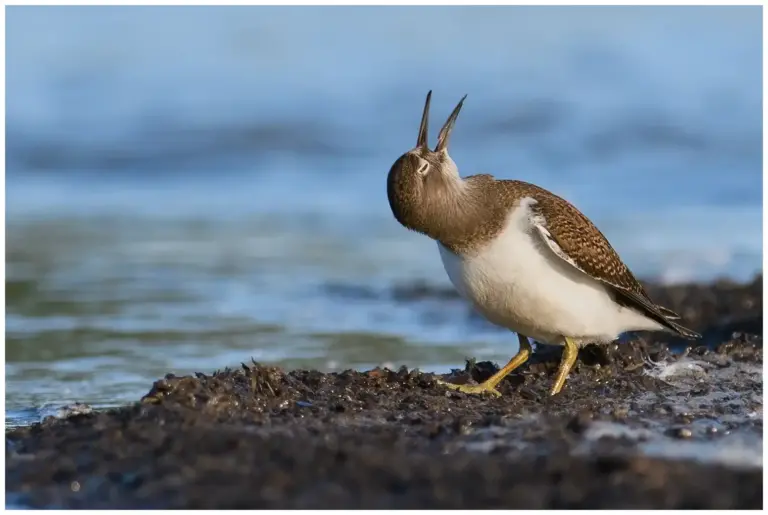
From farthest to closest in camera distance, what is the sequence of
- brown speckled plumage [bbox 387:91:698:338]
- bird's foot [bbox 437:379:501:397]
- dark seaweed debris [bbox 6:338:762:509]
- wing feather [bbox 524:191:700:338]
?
1. bird's foot [bbox 437:379:501:397]
2. wing feather [bbox 524:191:700:338]
3. brown speckled plumage [bbox 387:91:698:338]
4. dark seaweed debris [bbox 6:338:762:509]

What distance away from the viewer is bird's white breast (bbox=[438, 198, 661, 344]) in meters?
6.42

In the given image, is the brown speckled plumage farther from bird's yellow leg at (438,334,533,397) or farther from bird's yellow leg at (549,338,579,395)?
bird's yellow leg at (438,334,533,397)

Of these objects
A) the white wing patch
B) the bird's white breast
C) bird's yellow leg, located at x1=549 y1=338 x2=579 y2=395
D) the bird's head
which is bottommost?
bird's yellow leg, located at x1=549 y1=338 x2=579 y2=395

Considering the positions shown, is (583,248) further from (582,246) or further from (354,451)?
(354,451)

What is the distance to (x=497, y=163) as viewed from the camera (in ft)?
56.2

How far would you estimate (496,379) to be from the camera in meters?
6.85

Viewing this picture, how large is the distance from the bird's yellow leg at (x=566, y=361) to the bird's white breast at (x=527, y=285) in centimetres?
6

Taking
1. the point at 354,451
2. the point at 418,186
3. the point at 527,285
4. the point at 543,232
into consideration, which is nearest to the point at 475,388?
the point at 527,285

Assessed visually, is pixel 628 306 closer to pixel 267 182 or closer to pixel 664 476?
pixel 664 476

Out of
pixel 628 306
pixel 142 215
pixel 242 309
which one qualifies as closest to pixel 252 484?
pixel 628 306

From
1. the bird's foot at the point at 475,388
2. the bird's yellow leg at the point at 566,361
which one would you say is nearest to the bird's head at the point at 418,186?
the bird's foot at the point at 475,388

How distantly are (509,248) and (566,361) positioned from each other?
861mm

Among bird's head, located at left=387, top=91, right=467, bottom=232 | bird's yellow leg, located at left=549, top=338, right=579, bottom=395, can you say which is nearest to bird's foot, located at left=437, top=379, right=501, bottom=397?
bird's yellow leg, located at left=549, top=338, right=579, bottom=395

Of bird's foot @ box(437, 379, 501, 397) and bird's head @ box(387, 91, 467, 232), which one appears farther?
bird's foot @ box(437, 379, 501, 397)
